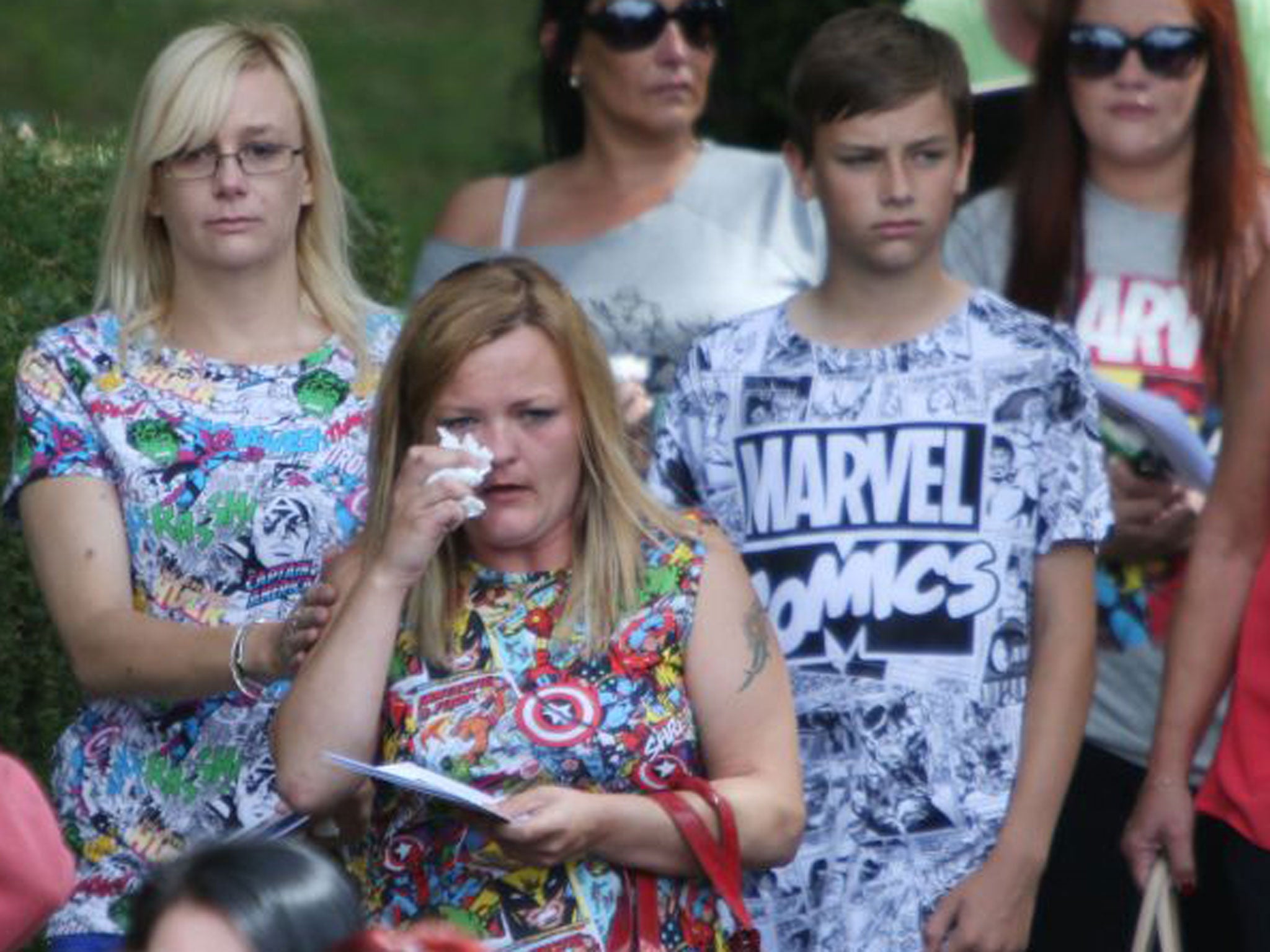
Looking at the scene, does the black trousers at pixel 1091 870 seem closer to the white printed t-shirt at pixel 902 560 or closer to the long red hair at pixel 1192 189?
the white printed t-shirt at pixel 902 560

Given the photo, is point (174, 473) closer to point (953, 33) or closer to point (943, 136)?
point (943, 136)

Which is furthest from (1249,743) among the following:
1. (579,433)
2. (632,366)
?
(632,366)

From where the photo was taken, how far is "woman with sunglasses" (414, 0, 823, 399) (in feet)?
20.1

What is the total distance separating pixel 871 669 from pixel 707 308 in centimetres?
126

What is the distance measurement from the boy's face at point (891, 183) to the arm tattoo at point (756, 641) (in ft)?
3.03

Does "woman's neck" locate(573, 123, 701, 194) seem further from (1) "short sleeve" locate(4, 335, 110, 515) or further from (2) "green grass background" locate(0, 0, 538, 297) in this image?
(2) "green grass background" locate(0, 0, 538, 297)

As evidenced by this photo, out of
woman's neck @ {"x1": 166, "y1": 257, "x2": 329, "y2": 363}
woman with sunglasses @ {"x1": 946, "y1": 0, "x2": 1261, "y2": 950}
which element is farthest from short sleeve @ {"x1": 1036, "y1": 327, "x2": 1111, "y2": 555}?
woman's neck @ {"x1": 166, "y1": 257, "x2": 329, "y2": 363}

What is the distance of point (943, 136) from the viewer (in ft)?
17.4

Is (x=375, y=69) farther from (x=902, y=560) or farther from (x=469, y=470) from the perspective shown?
(x=469, y=470)

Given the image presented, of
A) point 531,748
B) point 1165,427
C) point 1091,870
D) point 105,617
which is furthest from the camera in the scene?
point 1091,870

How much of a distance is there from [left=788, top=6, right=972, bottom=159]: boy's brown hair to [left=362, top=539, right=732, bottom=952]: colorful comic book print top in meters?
1.23

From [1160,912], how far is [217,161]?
1.95 metres

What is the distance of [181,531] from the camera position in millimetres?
4914

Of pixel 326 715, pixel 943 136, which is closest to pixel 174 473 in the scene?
pixel 326 715
